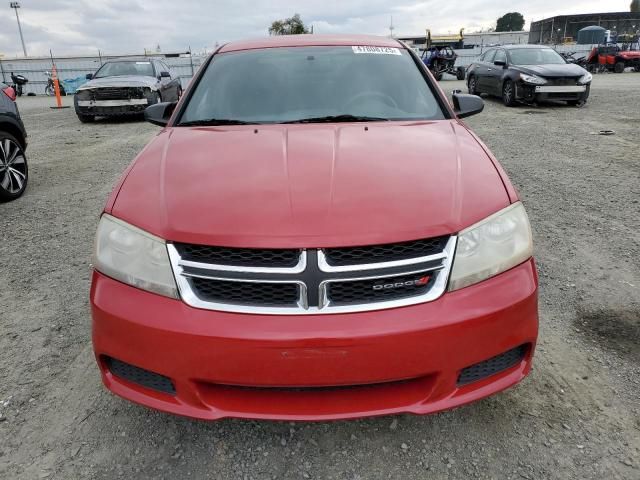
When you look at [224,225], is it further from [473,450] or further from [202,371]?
[473,450]

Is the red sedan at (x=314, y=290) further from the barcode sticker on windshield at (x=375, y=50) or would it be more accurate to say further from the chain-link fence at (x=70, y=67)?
the chain-link fence at (x=70, y=67)

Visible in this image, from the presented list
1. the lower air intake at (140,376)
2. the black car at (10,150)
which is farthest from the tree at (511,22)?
the lower air intake at (140,376)

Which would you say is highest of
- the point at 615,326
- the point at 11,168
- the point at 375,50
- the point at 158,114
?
the point at 375,50

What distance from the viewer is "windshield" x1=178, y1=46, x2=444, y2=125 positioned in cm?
273

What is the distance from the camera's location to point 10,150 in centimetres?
546

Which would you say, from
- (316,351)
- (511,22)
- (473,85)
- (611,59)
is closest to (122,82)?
(473,85)

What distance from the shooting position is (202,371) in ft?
5.25

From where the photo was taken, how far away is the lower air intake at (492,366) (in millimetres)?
1705

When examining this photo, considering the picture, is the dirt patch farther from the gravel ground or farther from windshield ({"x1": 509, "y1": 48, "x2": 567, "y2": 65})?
windshield ({"x1": 509, "y1": 48, "x2": 567, "y2": 65})

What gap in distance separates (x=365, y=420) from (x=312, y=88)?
1.83m

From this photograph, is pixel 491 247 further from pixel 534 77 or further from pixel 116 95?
pixel 534 77

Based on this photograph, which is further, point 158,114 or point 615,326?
point 158,114

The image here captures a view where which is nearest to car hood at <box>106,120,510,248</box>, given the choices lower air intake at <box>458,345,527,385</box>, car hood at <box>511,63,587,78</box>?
lower air intake at <box>458,345,527,385</box>

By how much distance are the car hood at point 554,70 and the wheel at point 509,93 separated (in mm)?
430
